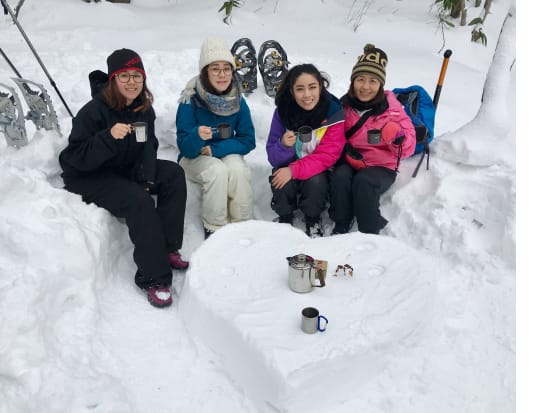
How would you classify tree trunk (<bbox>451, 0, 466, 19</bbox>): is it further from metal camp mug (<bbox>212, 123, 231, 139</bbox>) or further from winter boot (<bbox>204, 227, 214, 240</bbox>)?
winter boot (<bbox>204, 227, 214, 240</bbox>)

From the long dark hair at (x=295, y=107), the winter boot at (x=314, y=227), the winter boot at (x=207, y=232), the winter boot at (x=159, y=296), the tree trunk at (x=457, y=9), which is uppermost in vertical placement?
the tree trunk at (x=457, y=9)

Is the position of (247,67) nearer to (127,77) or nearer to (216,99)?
(216,99)

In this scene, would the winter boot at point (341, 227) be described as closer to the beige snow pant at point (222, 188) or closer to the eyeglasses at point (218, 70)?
the beige snow pant at point (222, 188)

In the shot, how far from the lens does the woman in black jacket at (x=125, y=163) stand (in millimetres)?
3062

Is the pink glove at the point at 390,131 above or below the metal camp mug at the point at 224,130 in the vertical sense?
above

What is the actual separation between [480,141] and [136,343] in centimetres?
280

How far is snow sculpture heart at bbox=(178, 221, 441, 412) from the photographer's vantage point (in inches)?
93.3

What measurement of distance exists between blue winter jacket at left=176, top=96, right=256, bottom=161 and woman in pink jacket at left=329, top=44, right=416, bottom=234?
758 millimetres

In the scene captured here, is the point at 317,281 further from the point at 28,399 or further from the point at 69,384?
the point at 28,399

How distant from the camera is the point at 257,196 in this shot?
4.23m

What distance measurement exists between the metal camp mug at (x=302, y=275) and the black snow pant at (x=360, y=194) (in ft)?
2.97

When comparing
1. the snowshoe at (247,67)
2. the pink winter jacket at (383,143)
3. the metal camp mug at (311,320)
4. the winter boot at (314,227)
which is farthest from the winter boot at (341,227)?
the snowshoe at (247,67)

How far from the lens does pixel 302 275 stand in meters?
2.70

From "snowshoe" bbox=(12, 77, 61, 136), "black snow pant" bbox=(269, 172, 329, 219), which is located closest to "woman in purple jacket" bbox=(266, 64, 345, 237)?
"black snow pant" bbox=(269, 172, 329, 219)
